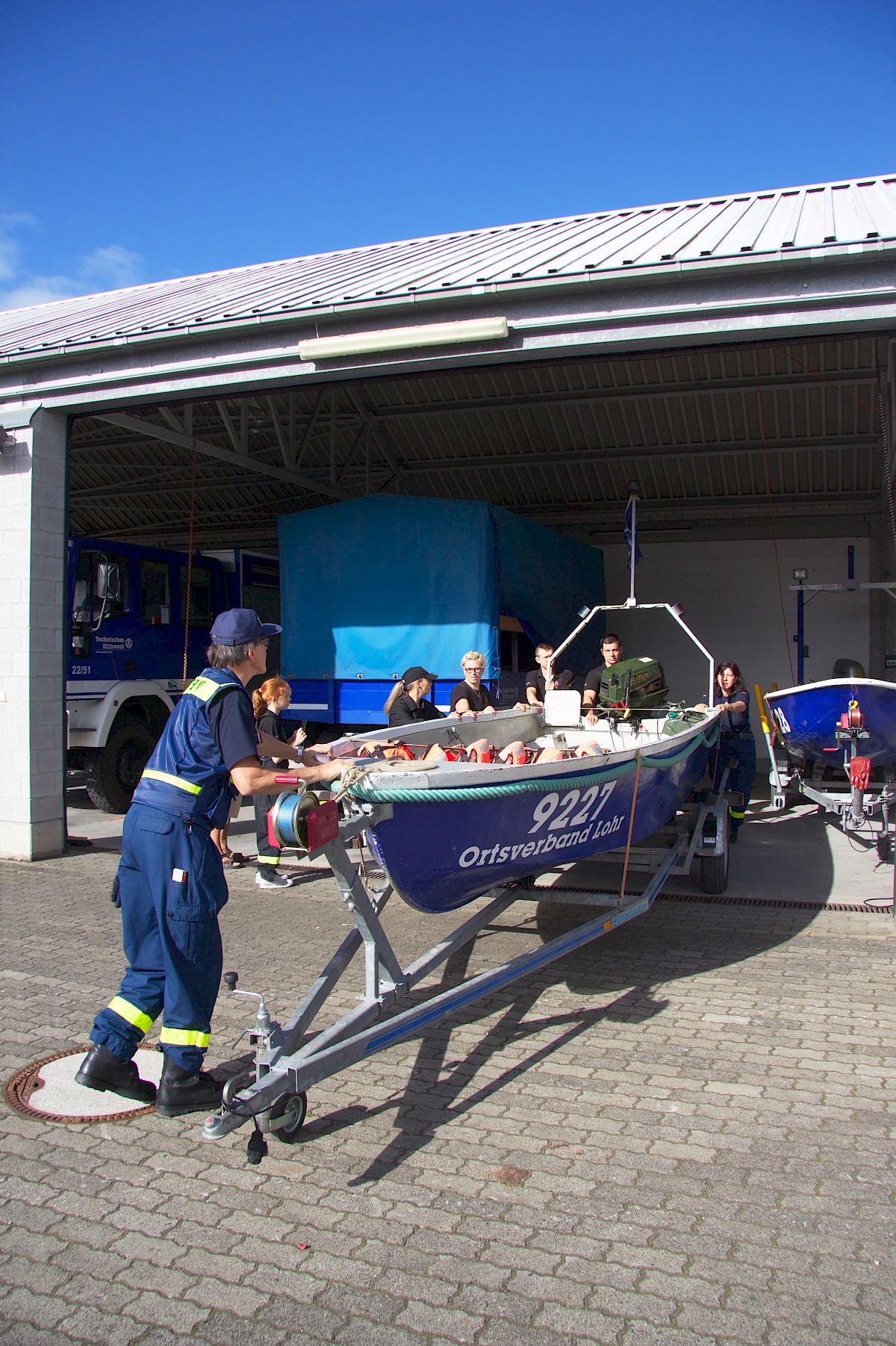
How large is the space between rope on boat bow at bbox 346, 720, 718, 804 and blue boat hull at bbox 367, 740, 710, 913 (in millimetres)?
10

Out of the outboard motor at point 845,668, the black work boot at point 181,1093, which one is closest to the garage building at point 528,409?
the outboard motor at point 845,668

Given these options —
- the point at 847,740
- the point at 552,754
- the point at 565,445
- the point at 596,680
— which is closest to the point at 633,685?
the point at 596,680

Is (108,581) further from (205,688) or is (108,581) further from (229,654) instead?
(205,688)

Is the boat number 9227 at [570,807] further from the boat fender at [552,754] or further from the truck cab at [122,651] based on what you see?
the truck cab at [122,651]

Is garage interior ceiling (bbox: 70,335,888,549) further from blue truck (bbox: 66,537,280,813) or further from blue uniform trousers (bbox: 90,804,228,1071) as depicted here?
blue uniform trousers (bbox: 90,804,228,1071)

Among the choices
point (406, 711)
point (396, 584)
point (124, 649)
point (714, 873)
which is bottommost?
point (714, 873)

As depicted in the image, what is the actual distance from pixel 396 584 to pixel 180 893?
668 centimetres

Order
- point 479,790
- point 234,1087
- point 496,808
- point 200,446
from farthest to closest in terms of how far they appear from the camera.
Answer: point 200,446 < point 496,808 < point 479,790 < point 234,1087

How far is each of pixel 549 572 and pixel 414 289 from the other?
5228 millimetres

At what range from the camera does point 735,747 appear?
24.6ft

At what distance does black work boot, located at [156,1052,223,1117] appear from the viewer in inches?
125

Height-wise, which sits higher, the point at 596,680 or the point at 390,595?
the point at 390,595

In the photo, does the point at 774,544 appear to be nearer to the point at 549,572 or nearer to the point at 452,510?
the point at 549,572

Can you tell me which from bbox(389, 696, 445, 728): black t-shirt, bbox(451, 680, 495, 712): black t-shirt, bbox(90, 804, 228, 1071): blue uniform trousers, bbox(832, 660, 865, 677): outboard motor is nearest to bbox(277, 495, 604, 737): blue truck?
bbox(451, 680, 495, 712): black t-shirt
